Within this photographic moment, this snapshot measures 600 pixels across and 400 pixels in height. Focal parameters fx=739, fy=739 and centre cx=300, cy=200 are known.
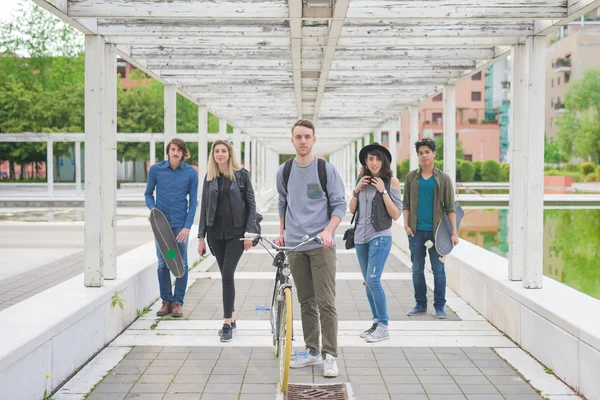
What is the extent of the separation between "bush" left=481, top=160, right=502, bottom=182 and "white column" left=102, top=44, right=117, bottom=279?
4150 centimetres

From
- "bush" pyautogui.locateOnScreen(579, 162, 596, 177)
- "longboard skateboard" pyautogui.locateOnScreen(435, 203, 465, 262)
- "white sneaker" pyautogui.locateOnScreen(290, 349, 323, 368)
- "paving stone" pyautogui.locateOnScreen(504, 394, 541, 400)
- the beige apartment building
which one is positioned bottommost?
"paving stone" pyautogui.locateOnScreen(504, 394, 541, 400)

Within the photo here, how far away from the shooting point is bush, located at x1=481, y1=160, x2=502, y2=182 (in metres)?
46.2

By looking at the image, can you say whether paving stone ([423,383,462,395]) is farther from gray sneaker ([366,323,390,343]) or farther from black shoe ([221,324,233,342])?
black shoe ([221,324,233,342])

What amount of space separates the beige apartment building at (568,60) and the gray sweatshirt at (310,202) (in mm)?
67035

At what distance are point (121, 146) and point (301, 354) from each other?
1734 inches

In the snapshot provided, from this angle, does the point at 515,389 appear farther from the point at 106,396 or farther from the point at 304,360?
the point at 106,396

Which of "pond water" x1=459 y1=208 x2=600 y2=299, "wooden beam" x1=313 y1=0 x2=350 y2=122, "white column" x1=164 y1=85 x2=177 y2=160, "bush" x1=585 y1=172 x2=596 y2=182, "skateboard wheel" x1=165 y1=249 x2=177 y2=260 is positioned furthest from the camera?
"bush" x1=585 y1=172 x2=596 y2=182

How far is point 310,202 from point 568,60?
7468cm

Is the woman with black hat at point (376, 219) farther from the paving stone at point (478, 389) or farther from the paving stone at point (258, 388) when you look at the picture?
the paving stone at point (258, 388)

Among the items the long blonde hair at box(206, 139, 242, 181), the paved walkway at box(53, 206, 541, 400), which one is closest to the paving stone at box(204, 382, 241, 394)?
the paved walkway at box(53, 206, 541, 400)

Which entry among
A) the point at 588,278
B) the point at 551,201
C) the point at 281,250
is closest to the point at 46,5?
the point at 281,250

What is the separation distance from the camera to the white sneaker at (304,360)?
5.44 metres

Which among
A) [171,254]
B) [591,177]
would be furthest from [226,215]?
[591,177]

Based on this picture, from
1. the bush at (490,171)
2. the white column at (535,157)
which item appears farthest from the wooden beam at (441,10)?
the bush at (490,171)
